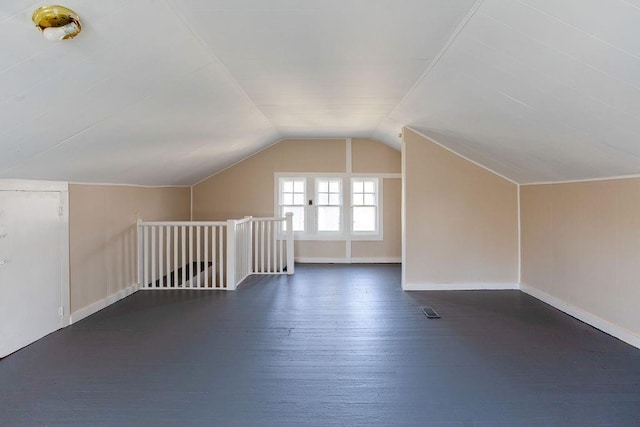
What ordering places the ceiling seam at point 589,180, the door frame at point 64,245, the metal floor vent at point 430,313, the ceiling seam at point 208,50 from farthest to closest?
the metal floor vent at point 430,313 < the door frame at point 64,245 < the ceiling seam at point 589,180 < the ceiling seam at point 208,50

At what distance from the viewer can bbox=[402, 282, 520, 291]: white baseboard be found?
572cm

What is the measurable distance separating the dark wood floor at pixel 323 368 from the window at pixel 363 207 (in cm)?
351

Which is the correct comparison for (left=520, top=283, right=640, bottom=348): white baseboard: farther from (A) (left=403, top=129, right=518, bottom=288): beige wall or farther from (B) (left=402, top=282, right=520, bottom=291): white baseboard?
(A) (left=403, top=129, right=518, bottom=288): beige wall

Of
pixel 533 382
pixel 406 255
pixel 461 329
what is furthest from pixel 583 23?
pixel 406 255

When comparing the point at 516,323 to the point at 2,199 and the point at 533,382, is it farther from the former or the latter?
the point at 2,199

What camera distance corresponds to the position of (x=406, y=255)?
574 centimetres

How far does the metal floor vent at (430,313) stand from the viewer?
14.5 ft

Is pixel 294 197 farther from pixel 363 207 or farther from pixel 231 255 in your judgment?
pixel 231 255

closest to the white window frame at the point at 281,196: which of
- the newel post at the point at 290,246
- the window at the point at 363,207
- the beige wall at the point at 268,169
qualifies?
the beige wall at the point at 268,169

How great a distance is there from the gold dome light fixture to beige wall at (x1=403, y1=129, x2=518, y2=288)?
4.47 meters

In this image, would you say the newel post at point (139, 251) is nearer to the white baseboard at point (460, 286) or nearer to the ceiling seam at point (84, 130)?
the ceiling seam at point (84, 130)

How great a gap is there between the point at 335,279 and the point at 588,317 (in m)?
3.48

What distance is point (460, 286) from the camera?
18.8 feet

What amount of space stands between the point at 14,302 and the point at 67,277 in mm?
689
